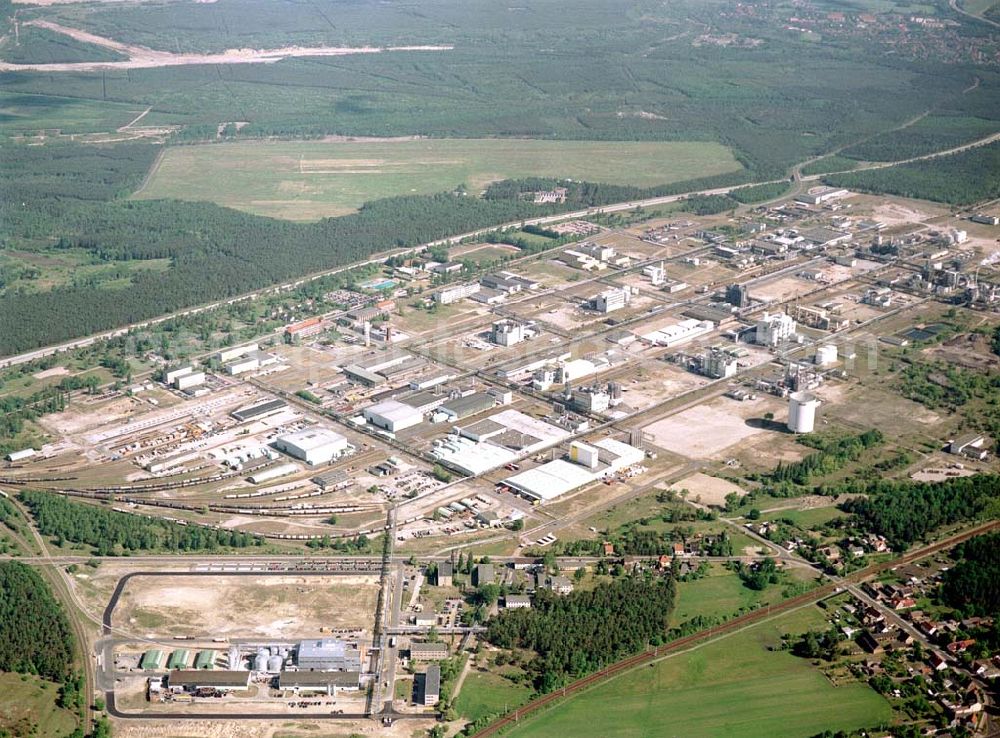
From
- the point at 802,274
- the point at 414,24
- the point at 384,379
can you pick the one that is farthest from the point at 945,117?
the point at 384,379

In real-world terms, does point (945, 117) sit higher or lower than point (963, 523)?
higher

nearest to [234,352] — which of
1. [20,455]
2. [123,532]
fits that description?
[20,455]

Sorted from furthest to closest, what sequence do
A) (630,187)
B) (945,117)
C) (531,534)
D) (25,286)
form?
(945,117) → (630,187) → (25,286) → (531,534)

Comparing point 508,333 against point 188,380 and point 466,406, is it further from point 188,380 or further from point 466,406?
point 188,380

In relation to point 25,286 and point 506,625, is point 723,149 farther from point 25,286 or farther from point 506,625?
point 506,625

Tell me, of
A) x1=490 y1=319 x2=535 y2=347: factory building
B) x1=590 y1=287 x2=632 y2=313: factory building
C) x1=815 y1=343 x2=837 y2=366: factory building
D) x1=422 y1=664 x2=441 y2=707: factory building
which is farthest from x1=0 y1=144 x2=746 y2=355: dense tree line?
x1=422 y1=664 x2=441 y2=707: factory building

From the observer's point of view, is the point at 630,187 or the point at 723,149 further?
the point at 723,149

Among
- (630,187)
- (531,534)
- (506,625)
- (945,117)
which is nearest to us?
(506,625)

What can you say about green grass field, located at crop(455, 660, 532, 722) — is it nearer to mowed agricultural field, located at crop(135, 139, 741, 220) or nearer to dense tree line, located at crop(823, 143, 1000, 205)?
mowed agricultural field, located at crop(135, 139, 741, 220)
